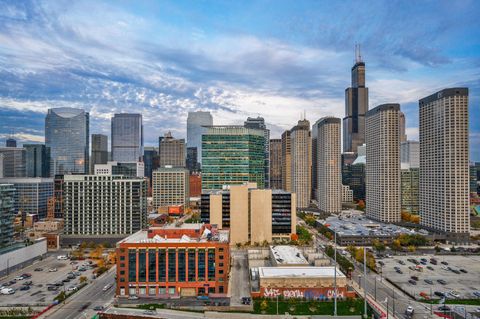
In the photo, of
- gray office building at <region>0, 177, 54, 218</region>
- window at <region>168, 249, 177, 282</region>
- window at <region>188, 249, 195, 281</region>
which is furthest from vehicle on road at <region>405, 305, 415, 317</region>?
gray office building at <region>0, 177, 54, 218</region>

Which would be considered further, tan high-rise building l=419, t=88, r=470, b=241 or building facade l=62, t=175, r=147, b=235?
tan high-rise building l=419, t=88, r=470, b=241

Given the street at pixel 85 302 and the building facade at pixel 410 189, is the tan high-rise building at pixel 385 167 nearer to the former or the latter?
the building facade at pixel 410 189

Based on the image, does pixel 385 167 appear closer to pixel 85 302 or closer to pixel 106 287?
pixel 106 287

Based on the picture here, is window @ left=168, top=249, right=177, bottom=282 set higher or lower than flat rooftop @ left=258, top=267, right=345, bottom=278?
higher

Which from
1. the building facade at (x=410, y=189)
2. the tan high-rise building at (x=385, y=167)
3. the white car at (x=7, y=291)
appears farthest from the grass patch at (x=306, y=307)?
the building facade at (x=410, y=189)

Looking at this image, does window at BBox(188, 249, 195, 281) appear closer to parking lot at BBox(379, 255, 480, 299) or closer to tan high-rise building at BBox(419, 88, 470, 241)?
parking lot at BBox(379, 255, 480, 299)

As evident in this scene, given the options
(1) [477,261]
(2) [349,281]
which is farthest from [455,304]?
(1) [477,261]

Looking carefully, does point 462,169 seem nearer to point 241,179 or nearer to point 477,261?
point 477,261
